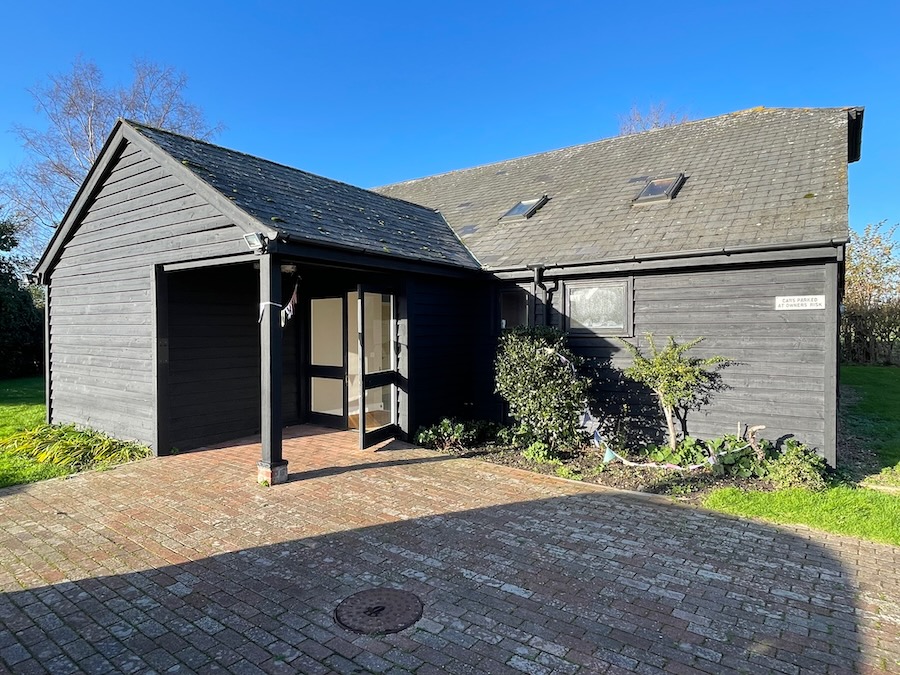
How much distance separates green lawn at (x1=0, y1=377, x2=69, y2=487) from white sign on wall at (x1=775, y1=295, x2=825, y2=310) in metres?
9.27

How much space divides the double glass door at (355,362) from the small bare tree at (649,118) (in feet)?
67.1

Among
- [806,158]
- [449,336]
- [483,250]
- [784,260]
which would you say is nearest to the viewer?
[784,260]

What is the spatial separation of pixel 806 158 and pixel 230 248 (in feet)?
27.6

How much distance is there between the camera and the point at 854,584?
357 centimetres

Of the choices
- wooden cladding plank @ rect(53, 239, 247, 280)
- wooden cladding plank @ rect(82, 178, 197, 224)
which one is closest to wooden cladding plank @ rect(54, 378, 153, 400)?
wooden cladding plank @ rect(53, 239, 247, 280)

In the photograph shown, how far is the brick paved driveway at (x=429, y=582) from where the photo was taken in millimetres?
2773

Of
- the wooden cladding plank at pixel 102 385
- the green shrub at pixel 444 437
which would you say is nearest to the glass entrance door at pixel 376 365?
the green shrub at pixel 444 437

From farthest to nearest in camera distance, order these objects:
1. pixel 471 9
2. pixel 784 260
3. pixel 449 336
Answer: pixel 471 9
pixel 449 336
pixel 784 260

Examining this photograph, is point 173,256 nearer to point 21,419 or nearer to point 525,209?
point 21,419

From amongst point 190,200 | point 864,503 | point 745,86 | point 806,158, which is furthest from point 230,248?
point 745,86

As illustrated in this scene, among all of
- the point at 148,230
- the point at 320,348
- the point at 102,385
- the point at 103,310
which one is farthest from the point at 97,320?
the point at 320,348

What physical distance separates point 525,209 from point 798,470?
641 cm

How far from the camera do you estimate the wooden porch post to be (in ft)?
18.6

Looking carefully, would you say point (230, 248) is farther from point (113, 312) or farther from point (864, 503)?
point (864, 503)
